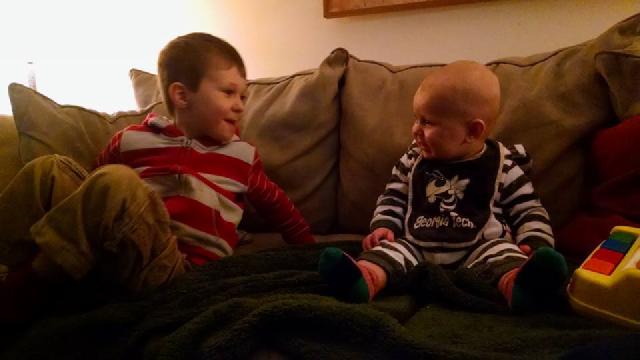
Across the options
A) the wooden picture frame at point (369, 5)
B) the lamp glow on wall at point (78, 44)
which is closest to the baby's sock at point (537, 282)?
the wooden picture frame at point (369, 5)

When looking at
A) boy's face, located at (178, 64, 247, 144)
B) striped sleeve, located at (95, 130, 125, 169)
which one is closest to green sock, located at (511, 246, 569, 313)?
boy's face, located at (178, 64, 247, 144)

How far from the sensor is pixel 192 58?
1.17 meters

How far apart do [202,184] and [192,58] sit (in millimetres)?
281

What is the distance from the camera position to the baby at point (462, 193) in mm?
1007

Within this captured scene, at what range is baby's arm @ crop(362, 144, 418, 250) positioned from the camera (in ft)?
3.66

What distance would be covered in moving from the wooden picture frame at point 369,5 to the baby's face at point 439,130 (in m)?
0.60

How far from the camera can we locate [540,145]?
114 centimetres

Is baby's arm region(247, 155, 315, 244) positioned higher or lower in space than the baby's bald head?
lower

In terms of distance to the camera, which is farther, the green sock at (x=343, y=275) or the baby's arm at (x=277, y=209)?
the baby's arm at (x=277, y=209)

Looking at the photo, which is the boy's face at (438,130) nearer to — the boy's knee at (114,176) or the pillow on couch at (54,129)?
the boy's knee at (114,176)

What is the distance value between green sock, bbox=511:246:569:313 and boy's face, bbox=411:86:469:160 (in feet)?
1.05

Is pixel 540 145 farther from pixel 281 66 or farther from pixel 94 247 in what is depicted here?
pixel 281 66

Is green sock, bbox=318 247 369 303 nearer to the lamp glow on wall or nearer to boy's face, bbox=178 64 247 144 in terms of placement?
boy's face, bbox=178 64 247 144

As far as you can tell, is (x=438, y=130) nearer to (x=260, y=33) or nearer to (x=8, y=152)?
(x=8, y=152)
